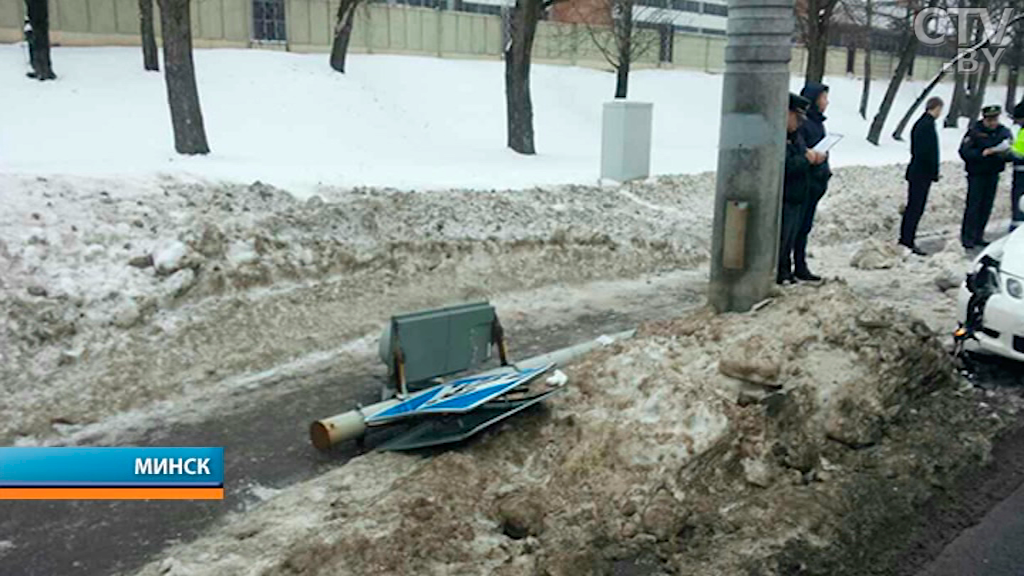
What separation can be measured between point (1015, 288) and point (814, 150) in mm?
2360

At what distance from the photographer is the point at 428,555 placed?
11.7ft

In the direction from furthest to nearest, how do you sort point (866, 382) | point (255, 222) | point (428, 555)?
1. point (255, 222)
2. point (866, 382)
3. point (428, 555)

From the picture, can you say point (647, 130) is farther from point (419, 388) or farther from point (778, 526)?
point (778, 526)

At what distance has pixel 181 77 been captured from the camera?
13.1 m

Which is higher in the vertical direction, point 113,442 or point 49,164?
point 49,164

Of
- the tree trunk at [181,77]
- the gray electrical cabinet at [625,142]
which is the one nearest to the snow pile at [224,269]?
the gray electrical cabinet at [625,142]

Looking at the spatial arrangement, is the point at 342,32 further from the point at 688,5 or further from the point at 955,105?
the point at 688,5

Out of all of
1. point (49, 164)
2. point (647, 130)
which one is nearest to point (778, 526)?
point (49, 164)

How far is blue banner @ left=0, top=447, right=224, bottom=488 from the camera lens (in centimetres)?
458

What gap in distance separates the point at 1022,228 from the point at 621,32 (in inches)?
958

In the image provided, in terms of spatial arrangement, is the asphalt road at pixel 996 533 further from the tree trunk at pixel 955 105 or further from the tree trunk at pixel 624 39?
the tree trunk at pixel 955 105

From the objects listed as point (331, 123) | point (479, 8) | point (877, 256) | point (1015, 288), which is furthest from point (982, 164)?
point (479, 8)

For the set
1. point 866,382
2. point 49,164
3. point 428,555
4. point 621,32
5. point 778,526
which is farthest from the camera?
point 621,32

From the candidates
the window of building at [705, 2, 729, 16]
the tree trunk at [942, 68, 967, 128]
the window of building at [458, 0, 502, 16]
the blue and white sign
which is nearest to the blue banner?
the blue and white sign
